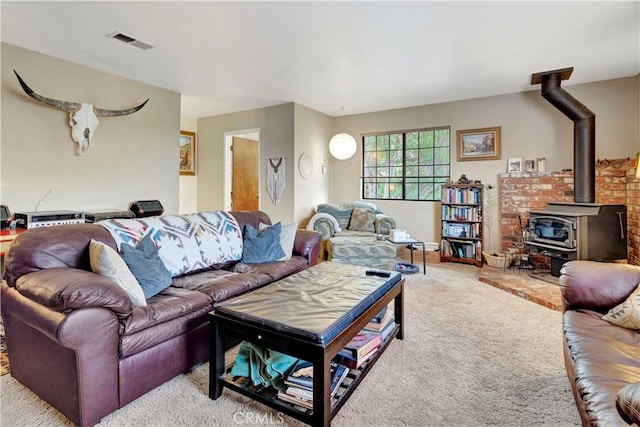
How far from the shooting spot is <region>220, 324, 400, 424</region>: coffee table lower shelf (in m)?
1.48

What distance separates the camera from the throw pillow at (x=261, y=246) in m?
2.98

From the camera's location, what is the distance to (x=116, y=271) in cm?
177

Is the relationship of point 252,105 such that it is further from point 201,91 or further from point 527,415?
point 527,415

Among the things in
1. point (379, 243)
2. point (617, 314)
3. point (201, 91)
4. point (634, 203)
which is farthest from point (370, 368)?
point (201, 91)

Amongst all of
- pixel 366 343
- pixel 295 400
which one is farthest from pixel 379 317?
pixel 295 400

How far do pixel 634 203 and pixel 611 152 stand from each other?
750 millimetres

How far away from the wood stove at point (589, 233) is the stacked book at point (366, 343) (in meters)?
2.58

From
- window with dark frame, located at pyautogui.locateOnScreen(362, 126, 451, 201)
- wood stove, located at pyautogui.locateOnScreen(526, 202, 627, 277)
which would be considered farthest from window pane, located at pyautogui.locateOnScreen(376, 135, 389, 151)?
wood stove, located at pyautogui.locateOnScreen(526, 202, 627, 277)

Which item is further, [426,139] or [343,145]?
[426,139]

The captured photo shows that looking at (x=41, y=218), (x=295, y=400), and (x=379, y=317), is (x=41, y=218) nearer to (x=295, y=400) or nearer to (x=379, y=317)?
(x=295, y=400)

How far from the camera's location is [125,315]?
1602 mm

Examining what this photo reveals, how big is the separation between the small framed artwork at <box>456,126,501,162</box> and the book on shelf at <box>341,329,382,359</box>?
3.88 metres

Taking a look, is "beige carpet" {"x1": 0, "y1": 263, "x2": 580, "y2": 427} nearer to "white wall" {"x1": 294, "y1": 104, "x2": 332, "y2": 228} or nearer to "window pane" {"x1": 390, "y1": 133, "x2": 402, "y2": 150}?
"white wall" {"x1": 294, "y1": 104, "x2": 332, "y2": 228}

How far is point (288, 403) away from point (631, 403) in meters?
1.25
